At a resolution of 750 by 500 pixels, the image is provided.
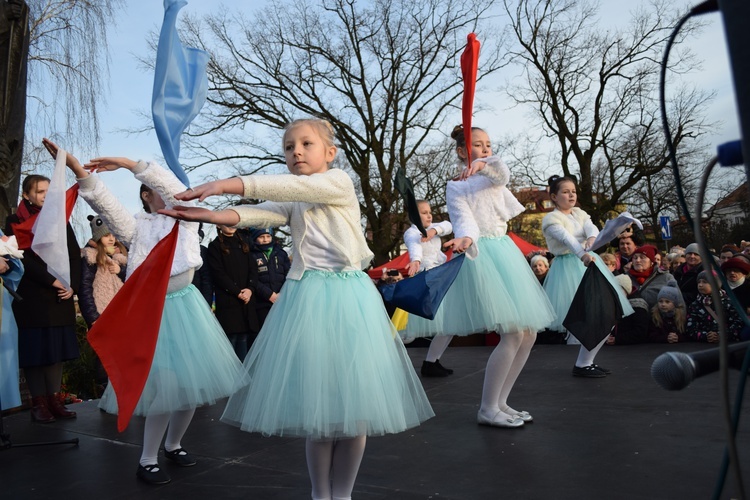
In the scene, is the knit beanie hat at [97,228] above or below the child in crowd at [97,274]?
above

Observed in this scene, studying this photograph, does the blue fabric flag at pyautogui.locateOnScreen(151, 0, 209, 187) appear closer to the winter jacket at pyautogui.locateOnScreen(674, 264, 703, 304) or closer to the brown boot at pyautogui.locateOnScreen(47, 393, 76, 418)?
the brown boot at pyautogui.locateOnScreen(47, 393, 76, 418)

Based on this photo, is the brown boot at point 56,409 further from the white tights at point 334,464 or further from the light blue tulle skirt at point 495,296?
the white tights at point 334,464

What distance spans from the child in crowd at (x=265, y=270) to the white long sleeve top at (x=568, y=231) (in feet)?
10.8

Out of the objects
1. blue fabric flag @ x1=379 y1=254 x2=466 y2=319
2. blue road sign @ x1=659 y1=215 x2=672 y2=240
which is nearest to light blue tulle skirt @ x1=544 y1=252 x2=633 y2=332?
blue fabric flag @ x1=379 y1=254 x2=466 y2=319

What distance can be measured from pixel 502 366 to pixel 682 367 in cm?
321

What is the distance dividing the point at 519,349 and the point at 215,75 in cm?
1693

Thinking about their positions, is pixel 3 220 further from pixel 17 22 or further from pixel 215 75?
pixel 215 75

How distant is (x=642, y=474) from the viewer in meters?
3.22

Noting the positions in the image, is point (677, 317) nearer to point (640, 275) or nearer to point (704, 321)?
point (704, 321)

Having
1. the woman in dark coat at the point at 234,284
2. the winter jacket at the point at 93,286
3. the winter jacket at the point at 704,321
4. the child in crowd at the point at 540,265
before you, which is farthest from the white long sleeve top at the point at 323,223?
the child in crowd at the point at 540,265

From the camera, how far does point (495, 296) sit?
4.25 metres

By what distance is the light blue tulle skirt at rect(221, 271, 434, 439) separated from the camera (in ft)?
8.43

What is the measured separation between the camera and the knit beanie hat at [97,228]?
246 inches

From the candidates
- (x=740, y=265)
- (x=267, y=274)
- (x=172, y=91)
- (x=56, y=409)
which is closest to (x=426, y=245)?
(x=267, y=274)
